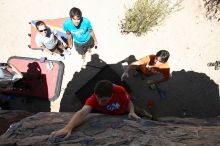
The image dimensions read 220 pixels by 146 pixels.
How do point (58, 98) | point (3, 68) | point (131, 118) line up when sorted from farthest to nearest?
1. point (58, 98)
2. point (3, 68)
3. point (131, 118)

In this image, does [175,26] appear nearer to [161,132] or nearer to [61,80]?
[61,80]

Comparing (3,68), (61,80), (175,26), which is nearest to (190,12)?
(175,26)

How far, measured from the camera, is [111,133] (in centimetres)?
462

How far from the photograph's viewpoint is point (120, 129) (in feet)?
15.5

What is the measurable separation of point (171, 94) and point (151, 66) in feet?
4.10

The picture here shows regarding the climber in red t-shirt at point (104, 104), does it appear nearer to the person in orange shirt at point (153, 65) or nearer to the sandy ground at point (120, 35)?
the person in orange shirt at point (153, 65)

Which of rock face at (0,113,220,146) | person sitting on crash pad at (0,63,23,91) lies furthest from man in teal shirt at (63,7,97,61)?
rock face at (0,113,220,146)

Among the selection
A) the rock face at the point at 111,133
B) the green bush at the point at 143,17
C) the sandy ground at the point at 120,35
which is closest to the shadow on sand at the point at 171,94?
the sandy ground at the point at 120,35

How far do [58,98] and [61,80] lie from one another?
49cm

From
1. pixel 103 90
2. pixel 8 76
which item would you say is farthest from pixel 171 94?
pixel 8 76

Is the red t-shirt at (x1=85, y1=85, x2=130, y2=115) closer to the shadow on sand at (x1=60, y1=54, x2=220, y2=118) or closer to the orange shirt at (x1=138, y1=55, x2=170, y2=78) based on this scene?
the orange shirt at (x1=138, y1=55, x2=170, y2=78)

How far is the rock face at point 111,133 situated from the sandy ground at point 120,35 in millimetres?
3008

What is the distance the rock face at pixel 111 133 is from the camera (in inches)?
173

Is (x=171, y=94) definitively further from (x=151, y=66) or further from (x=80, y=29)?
(x=80, y=29)
